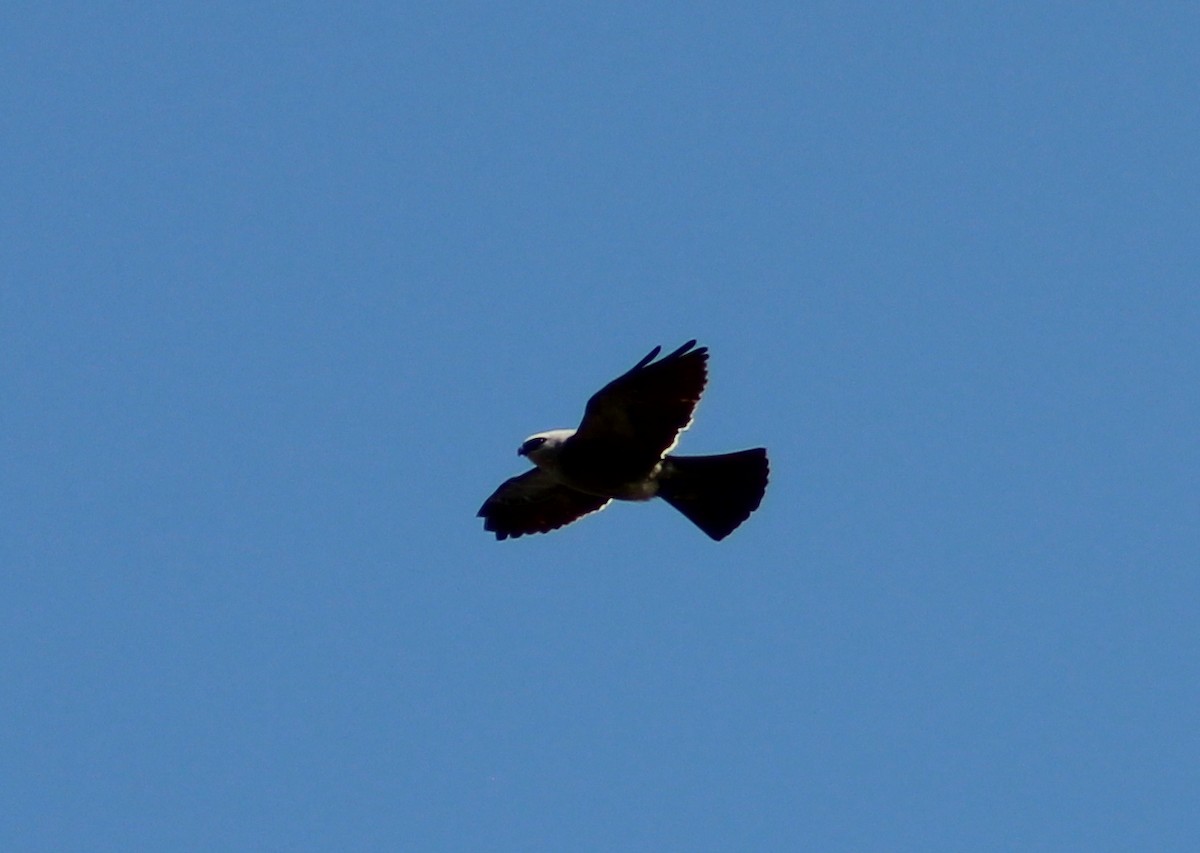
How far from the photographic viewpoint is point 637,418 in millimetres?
11930

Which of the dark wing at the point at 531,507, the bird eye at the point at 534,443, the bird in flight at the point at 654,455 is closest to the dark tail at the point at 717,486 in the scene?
the bird in flight at the point at 654,455

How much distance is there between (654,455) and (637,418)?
350 mm

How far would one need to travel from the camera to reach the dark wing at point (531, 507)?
45.1ft

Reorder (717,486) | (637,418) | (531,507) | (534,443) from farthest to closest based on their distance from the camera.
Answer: (531,507), (717,486), (534,443), (637,418)

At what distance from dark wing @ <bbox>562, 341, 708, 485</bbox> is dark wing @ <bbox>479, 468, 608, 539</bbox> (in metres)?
1.47

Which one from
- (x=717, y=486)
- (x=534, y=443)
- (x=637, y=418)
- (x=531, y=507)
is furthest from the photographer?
(x=531, y=507)

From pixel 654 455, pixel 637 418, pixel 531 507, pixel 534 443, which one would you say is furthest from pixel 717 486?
pixel 531 507

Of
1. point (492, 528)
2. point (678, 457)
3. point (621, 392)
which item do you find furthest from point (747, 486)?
point (492, 528)

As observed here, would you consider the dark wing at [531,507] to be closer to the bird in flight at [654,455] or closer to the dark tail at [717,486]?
the bird in flight at [654,455]

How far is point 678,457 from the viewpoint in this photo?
1237cm

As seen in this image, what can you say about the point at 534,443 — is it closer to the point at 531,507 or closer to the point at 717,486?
the point at 717,486

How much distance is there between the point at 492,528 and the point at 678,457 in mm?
2252

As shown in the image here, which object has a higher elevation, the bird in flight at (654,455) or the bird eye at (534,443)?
the bird eye at (534,443)

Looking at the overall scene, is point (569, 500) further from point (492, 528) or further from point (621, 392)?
point (621, 392)
